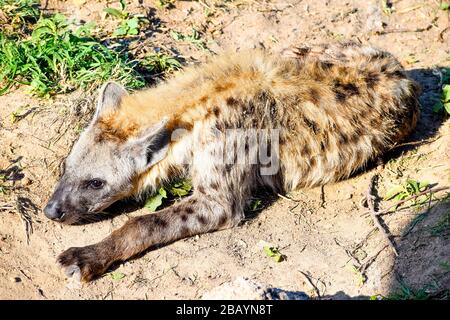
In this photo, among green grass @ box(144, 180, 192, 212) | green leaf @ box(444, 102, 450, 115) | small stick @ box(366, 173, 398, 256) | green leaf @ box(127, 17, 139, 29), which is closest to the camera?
small stick @ box(366, 173, 398, 256)

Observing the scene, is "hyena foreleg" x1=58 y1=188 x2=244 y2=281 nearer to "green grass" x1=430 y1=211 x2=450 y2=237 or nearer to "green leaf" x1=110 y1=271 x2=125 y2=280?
"green leaf" x1=110 y1=271 x2=125 y2=280

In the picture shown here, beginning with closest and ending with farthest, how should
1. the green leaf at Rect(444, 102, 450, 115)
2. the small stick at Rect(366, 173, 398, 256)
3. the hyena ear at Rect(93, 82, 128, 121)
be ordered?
the small stick at Rect(366, 173, 398, 256)
the hyena ear at Rect(93, 82, 128, 121)
the green leaf at Rect(444, 102, 450, 115)

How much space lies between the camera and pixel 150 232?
146 inches

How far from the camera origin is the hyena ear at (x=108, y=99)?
12.8 feet

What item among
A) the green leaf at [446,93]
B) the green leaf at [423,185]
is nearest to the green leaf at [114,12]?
the green leaf at [446,93]

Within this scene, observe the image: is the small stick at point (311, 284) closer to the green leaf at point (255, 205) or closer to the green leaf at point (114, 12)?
the green leaf at point (255, 205)

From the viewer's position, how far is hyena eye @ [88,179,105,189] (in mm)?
3832

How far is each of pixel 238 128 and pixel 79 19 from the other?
70.8 inches

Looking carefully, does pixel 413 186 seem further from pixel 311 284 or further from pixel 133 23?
pixel 133 23

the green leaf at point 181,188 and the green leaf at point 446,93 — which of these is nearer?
the green leaf at point 181,188

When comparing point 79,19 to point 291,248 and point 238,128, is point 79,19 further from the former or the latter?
point 291,248

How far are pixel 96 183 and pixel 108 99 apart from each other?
1.59ft

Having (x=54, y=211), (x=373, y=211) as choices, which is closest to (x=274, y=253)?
(x=373, y=211)

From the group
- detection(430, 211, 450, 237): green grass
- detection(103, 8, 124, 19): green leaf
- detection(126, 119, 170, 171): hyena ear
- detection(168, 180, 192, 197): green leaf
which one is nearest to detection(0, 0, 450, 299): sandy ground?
detection(430, 211, 450, 237): green grass
